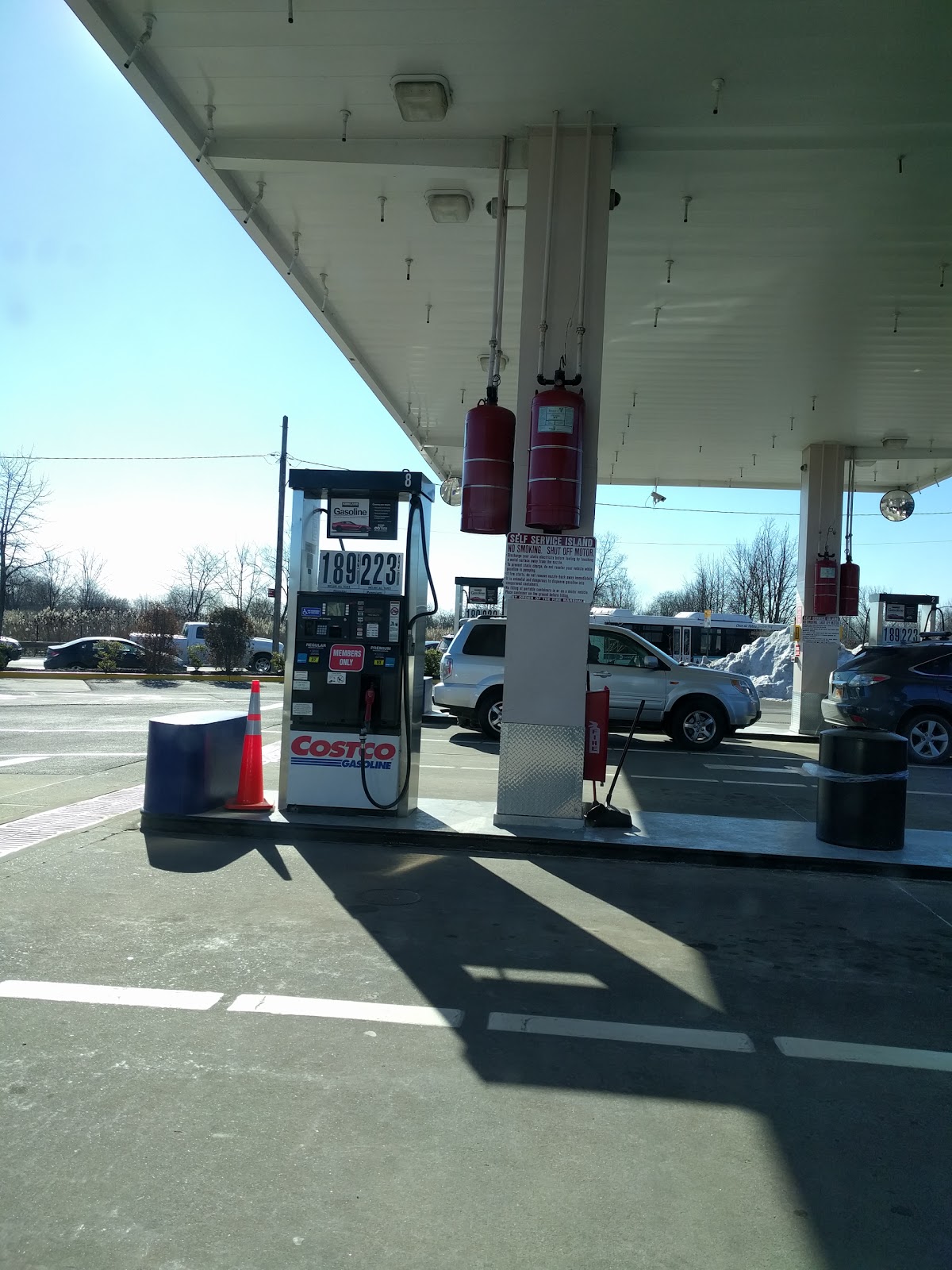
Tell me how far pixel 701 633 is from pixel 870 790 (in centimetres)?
3058

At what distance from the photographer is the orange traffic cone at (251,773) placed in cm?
788

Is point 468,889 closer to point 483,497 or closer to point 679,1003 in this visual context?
point 679,1003

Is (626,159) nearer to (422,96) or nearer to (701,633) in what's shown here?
(422,96)

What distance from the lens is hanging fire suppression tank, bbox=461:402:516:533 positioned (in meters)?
7.66

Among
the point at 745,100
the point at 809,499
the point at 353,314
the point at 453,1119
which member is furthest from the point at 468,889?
the point at 809,499

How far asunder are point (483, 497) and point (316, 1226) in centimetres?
570

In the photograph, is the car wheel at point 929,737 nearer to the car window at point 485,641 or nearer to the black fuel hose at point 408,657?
the car window at point 485,641

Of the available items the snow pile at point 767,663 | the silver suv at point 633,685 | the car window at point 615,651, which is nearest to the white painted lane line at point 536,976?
the silver suv at point 633,685

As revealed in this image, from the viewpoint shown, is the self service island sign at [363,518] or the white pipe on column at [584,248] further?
the self service island sign at [363,518]

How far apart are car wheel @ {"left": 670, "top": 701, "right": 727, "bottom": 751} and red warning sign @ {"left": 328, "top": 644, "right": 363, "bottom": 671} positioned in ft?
24.9

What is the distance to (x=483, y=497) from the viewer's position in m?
7.66

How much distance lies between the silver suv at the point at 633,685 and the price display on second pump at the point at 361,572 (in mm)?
6372

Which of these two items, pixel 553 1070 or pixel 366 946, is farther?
pixel 366 946

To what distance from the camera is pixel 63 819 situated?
7852 millimetres
